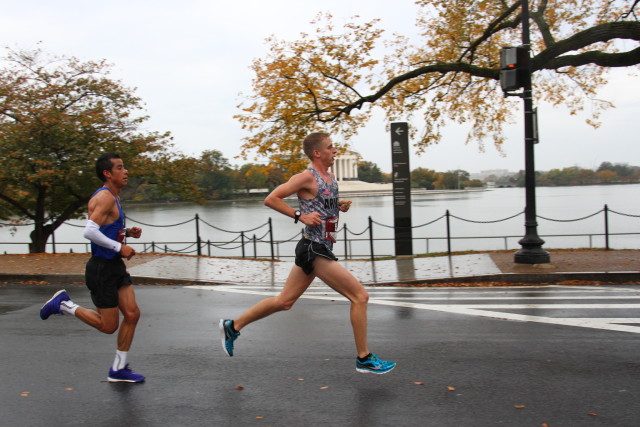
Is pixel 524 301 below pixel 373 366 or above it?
below

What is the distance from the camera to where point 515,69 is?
37.8ft

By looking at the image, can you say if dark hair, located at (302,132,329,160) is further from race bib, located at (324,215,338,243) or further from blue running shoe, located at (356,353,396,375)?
blue running shoe, located at (356,353,396,375)

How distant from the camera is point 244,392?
4.45 m

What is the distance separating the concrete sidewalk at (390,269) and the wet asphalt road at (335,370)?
2.75m

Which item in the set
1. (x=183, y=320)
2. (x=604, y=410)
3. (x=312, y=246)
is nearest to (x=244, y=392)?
(x=312, y=246)

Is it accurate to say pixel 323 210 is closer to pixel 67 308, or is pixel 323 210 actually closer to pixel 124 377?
pixel 124 377

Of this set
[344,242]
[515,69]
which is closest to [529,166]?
[515,69]

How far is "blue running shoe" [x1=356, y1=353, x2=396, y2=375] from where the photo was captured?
4785 millimetres

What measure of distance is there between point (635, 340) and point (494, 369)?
1.88m

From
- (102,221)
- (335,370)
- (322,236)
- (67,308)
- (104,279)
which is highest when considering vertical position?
(102,221)

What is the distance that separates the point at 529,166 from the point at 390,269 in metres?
3.78

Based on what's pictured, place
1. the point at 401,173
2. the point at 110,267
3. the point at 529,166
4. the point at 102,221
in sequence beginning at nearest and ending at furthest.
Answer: the point at 102,221, the point at 110,267, the point at 529,166, the point at 401,173

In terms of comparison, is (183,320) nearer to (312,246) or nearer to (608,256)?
(312,246)

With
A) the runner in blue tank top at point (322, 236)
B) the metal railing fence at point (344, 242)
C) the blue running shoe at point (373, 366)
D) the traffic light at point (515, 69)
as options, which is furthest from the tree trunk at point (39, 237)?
the blue running shoe at point (373, 366)
